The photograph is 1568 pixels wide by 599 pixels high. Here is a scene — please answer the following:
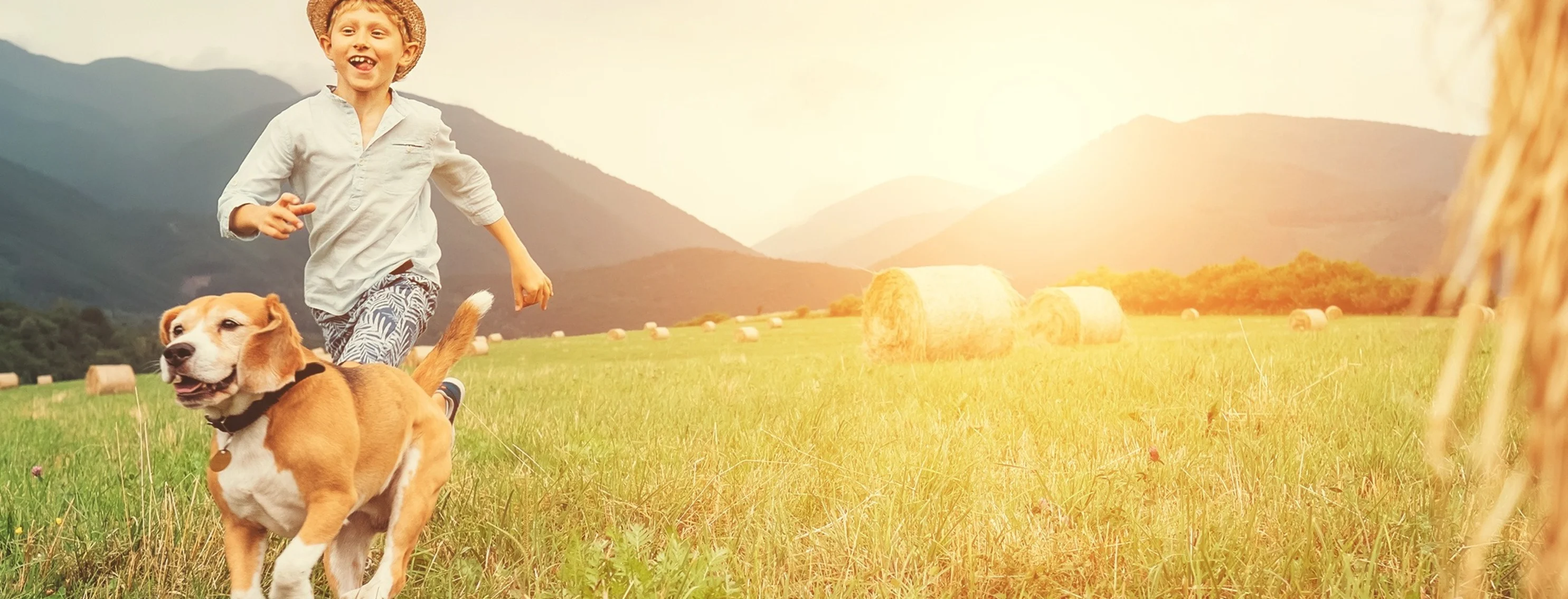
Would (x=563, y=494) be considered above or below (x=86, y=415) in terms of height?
above

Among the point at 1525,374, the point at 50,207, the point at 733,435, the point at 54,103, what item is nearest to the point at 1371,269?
the point at 733,435

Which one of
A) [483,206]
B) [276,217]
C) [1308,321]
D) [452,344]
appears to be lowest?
[1308,321]

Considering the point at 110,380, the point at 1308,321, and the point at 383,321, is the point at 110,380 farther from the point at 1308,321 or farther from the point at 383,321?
→ the point at 1308,321

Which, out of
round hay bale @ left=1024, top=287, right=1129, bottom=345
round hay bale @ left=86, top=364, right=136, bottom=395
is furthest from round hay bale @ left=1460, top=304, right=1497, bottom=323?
round hay bale @ left=86, top=364, right=136, bottom=395

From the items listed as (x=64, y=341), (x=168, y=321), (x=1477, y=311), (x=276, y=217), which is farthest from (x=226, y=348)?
(x=64, y=341)

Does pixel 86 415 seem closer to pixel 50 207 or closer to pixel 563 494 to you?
pixel 563 494

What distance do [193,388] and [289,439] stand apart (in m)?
0.23

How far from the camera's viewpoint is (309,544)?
183 centimetres

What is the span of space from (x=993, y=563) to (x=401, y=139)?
7.83ft

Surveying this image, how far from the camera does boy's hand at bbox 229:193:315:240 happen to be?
7.05ft

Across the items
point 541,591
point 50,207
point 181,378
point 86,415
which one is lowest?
point 86,415

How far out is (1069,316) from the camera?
12617mm

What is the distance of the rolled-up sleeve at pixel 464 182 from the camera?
3.01 metres

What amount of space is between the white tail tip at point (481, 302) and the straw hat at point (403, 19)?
0.83m
